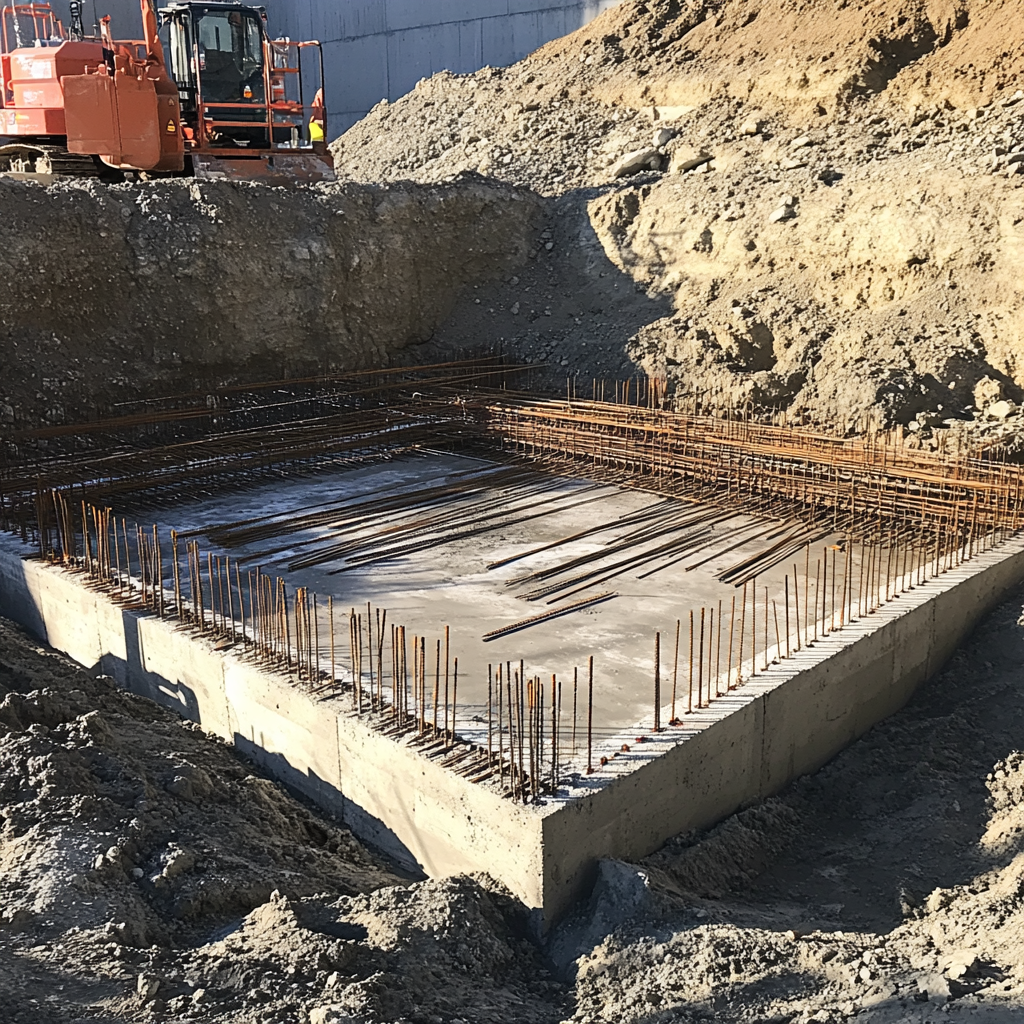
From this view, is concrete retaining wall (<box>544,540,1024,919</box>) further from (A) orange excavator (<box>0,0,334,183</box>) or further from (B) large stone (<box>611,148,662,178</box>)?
(A) orange excavator (<box>0,0,334,183</box>)

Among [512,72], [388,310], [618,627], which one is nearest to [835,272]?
[388,310]

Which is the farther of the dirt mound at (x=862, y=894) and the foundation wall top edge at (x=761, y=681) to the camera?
the foundation wall top edge at (x=761, y=681)

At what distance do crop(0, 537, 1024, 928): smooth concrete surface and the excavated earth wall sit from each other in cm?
481

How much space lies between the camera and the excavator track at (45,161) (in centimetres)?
1402

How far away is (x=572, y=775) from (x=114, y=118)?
11.7 m

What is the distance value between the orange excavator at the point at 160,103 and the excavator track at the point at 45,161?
0.5 inches

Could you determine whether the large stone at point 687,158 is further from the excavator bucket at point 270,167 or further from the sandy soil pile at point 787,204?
the excavator bucket at point 270,167

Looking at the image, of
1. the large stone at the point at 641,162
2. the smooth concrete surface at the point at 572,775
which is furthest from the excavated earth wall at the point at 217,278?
the smooth concrete surface at the point at 572,775

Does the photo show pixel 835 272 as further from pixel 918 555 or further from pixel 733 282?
pixel 918 555

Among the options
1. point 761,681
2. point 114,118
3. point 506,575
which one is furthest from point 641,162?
point 761,681

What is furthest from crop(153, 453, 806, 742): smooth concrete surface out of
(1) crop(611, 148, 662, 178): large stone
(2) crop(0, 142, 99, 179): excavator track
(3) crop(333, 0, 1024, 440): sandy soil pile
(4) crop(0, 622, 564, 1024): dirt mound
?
(1) crop(611, 148, 662, 178): large stone

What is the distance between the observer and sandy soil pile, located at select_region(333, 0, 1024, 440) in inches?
463

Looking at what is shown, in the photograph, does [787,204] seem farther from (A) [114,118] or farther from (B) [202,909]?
(B) [202,909]

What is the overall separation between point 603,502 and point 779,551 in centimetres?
217
